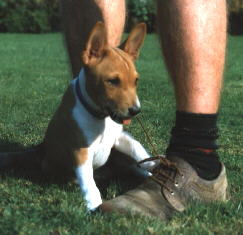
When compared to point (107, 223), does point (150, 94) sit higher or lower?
lower

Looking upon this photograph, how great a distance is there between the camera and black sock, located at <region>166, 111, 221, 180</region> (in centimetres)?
268

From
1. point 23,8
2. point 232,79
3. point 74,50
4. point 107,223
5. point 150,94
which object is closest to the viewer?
point 107,223

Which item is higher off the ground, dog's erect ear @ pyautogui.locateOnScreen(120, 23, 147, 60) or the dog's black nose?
dog's erect ear @ pyautogui.locateOnScreen(120, 23, 147, 60)

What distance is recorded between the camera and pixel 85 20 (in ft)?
11.0

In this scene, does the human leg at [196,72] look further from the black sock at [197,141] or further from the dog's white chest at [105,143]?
the dog's white chest at [105,143]

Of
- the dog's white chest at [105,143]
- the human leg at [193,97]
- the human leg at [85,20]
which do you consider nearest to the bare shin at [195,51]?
the human leg at [193,97]

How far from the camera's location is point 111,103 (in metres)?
2.69

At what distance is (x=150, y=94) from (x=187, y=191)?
3.94 metres

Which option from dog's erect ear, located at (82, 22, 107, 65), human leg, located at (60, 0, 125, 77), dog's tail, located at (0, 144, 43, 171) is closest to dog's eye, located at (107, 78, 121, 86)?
dog's erect ear, located at (82, 22, 107, 65)

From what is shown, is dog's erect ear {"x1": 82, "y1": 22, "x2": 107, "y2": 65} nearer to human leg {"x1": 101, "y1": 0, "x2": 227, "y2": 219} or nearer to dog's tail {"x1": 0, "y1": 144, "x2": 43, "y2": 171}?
human leg {"x1": 101, "y1": 0, "x2": 227, "y2": 219}

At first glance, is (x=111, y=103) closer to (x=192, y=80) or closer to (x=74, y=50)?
(x=192, y=80)

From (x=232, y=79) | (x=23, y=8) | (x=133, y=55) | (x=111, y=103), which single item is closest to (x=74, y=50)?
(x=133, y=55)

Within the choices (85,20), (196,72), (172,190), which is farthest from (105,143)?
(85,20)

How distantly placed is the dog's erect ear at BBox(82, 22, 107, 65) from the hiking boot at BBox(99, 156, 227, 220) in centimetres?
54
